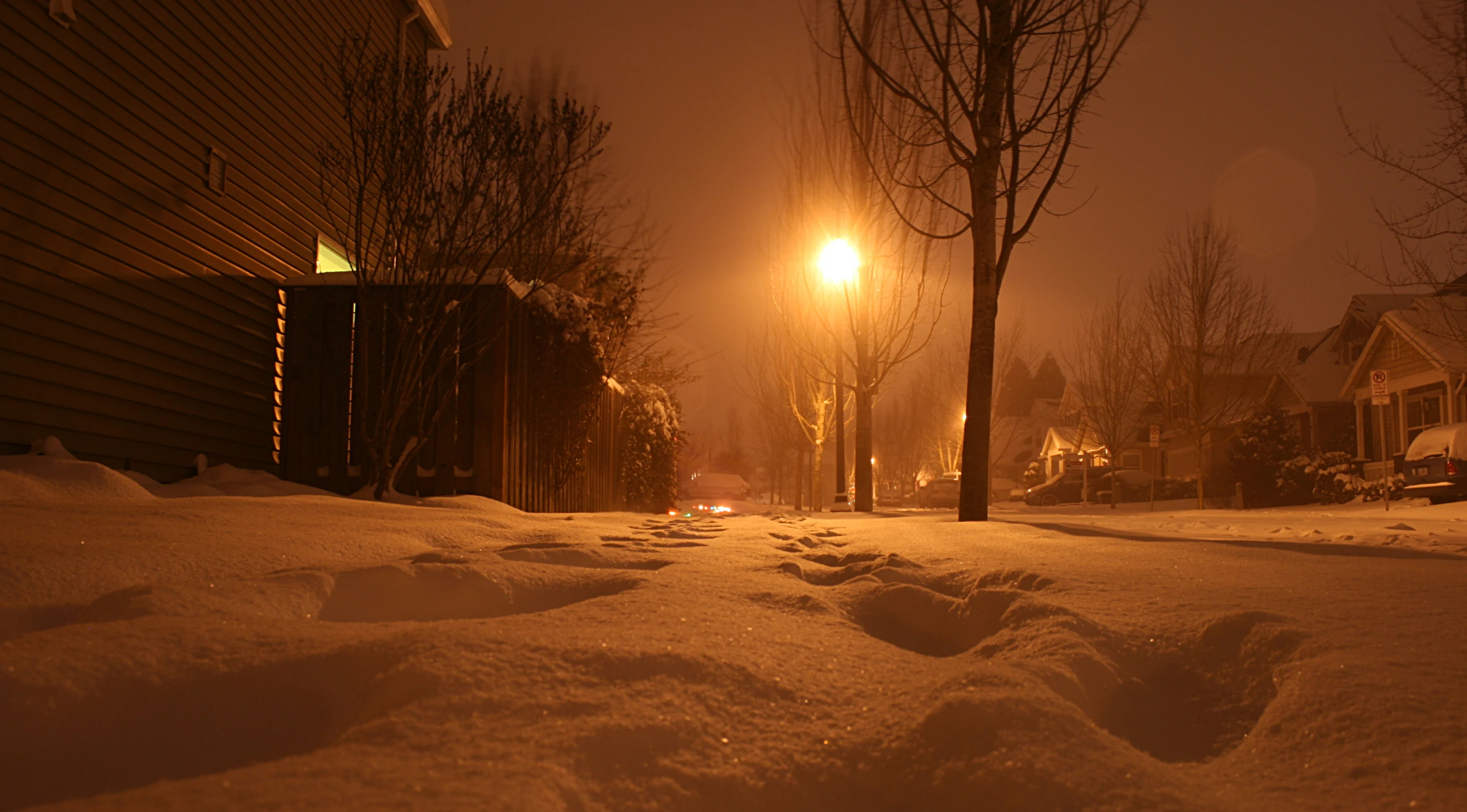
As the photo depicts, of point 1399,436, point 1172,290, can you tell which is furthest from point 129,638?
point 1399,436

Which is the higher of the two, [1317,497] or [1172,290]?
[1172,290]

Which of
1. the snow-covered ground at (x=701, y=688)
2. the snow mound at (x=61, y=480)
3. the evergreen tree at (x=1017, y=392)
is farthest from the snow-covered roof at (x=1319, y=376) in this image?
the snow mound at (x=61, y=480)

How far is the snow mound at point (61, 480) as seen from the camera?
148 inches

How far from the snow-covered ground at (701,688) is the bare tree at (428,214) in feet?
12.7

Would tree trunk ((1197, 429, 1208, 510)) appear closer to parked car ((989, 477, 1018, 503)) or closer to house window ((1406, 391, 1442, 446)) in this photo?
house window ((1406, 391, 1442, 446))

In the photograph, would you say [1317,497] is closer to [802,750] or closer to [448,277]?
[448,277]

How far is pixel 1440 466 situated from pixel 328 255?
16.3 meters

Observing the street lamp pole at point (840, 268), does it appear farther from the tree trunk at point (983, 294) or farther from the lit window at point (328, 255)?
the lit window at point (328, 255)

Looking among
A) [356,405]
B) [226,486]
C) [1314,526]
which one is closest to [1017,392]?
[1314,526]

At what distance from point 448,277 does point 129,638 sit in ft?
18.7

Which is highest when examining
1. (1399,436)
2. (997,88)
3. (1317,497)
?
(997,88)

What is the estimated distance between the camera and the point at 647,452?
40.4ft

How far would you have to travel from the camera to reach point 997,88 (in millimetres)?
6367

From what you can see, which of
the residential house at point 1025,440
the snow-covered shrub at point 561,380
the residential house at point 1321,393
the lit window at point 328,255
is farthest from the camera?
the residential house at point 1025,440
